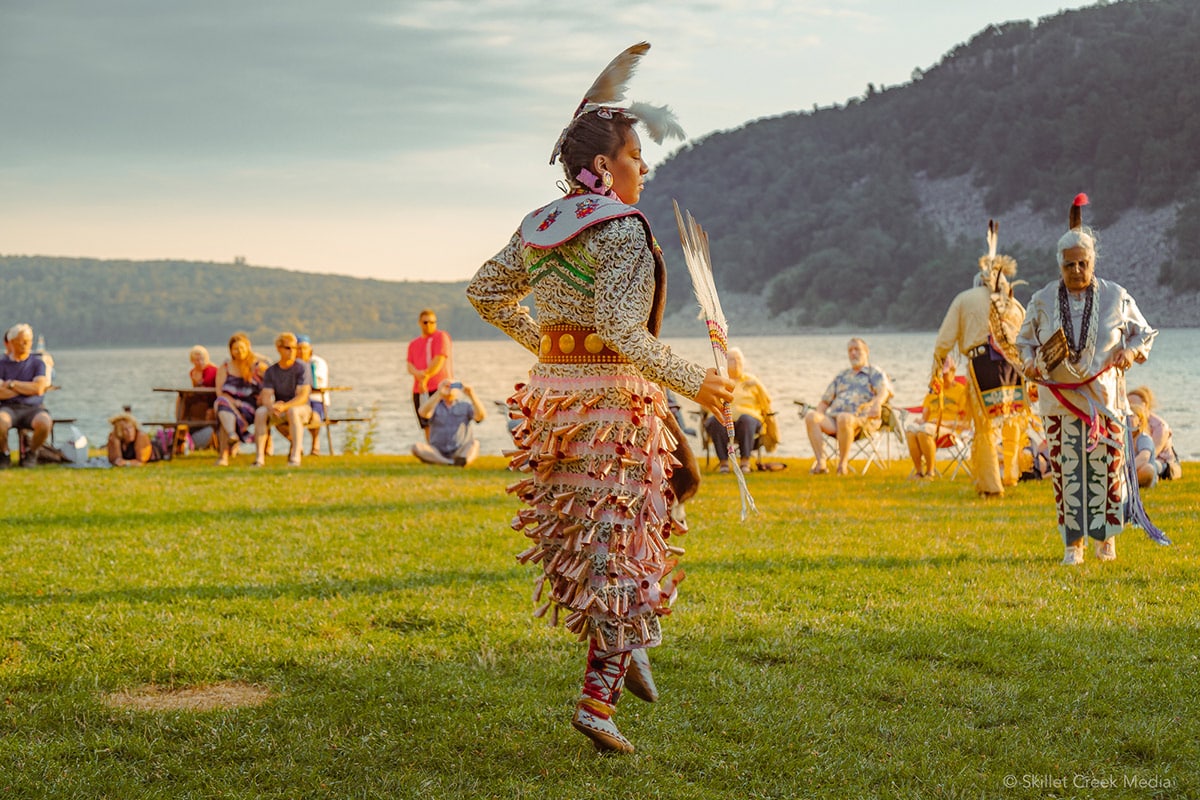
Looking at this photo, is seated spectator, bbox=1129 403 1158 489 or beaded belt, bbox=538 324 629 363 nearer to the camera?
beaded belt, bbox=538 324 629 363

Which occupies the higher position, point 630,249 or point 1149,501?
point 630,249

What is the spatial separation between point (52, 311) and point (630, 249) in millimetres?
107017

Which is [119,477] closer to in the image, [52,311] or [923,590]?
[923,590]

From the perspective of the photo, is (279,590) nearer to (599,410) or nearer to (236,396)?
(599,410)

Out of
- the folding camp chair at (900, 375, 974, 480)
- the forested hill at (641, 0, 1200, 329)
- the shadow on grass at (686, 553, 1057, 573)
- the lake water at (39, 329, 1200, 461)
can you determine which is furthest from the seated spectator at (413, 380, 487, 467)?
the forested hill at (641, 0, 1200, 329)

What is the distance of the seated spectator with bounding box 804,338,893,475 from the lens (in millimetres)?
14344

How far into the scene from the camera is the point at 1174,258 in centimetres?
8556

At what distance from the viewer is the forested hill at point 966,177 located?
94.1 meters

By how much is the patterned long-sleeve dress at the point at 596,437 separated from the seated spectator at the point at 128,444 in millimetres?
12646

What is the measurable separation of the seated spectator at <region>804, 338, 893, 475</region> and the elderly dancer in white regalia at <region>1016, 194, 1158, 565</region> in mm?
6564

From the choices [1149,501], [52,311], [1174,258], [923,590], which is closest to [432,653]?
[923,590]

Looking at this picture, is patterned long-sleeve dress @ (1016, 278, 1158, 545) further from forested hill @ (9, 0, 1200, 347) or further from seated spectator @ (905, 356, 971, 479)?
forested hill @ (9, 0, 1200, 347)

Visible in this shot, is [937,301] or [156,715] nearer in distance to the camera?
[156,715]

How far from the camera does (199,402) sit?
16.5 m
